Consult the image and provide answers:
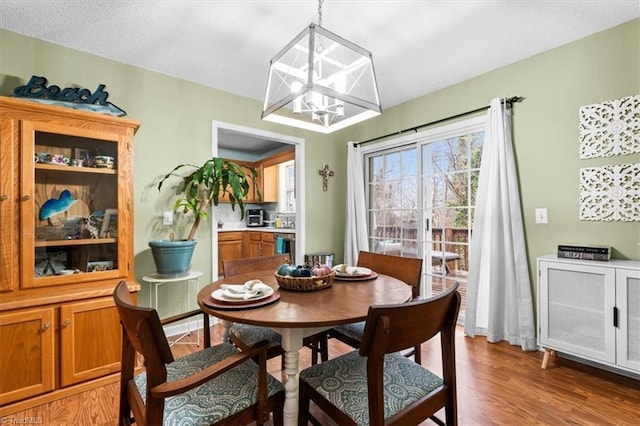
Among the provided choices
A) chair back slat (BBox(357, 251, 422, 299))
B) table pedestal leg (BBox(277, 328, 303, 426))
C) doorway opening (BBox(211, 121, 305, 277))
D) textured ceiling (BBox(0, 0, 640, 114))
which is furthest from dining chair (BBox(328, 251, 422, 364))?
textured ceiling (BBox(0, 0, 640, 114))

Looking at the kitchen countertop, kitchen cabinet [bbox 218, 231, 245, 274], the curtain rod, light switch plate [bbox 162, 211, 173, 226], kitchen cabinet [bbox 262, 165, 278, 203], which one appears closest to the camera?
the curtain rod

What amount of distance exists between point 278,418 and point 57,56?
2973mm

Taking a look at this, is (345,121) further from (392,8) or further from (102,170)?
(102,170)

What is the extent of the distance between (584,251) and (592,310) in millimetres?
393

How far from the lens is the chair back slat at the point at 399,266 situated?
192 cm

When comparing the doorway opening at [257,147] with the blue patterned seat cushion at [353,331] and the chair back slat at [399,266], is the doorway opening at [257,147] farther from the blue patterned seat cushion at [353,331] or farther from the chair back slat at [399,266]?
the blue patterned seat cushion at [353,331]

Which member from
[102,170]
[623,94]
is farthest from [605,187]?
[102,170]

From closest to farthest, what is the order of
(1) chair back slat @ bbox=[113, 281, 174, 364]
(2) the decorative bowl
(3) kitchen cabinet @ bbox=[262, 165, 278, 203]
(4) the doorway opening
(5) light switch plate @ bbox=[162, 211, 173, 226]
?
(1) chair back slat @ bbox=[113, 281, 174, 364] → (2) the decorative bowl → (5) light switch plate @ bbox=[162, 211, 173, 226] → (4) the doorway opening → (3) kitchen cabinet @ bbox=[262, 165, 278, 203]

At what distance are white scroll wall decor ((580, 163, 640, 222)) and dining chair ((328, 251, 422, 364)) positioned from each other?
4.66ft

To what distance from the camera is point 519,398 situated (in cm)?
179

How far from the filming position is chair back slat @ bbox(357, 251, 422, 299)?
1920 millimetres

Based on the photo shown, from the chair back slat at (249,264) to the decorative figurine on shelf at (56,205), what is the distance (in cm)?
115

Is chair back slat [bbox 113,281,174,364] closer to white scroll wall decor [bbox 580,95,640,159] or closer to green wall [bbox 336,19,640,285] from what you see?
green wall [bbox 336,19,640,285]

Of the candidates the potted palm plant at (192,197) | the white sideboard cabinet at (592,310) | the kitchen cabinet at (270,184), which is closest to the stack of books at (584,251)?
the white sideboard cabinet at (592,310)
